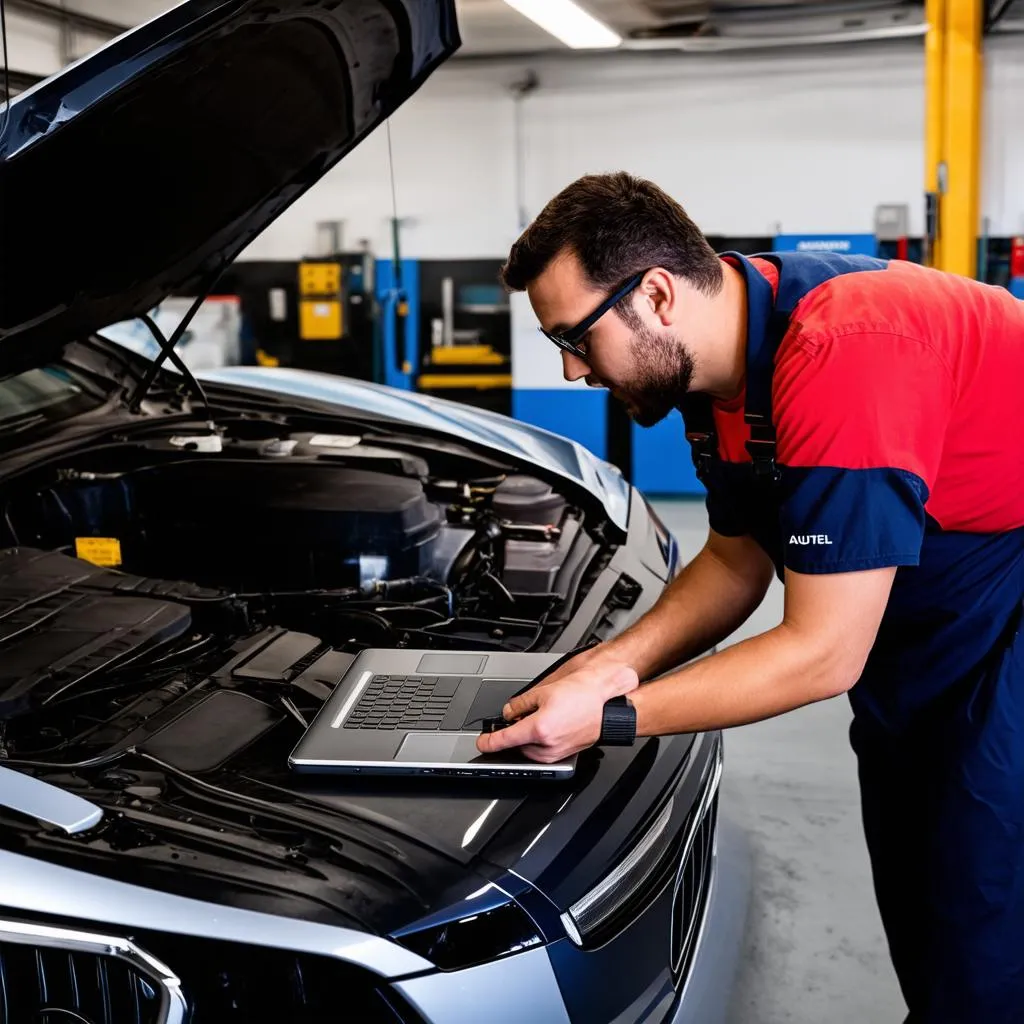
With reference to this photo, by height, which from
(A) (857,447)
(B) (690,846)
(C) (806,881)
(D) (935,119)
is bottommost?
(C) (806,881)

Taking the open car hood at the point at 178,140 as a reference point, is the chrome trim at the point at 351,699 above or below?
below

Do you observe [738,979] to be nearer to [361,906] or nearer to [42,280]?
[361,906]

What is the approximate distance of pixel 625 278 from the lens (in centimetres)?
126

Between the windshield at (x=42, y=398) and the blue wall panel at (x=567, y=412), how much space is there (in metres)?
3.97

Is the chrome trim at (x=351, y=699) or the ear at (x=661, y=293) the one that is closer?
the ear at (x=661, y=293)

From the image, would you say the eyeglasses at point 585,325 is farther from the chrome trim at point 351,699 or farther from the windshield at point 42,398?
the windshield at point 42,398

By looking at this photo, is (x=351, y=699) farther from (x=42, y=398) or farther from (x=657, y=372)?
(x=42, y=398)

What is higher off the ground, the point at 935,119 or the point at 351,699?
the point at 935,119

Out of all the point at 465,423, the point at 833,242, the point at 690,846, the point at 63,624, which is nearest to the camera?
the point at 690,846

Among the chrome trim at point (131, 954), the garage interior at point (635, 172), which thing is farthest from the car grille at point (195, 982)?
the garage interior at point (635, 172)

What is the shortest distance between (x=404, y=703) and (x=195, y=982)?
452mm

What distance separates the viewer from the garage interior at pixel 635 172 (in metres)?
6.11

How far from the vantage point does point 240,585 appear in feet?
7.12

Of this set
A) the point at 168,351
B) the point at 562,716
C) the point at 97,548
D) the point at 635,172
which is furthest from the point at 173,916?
the point at 635,172
